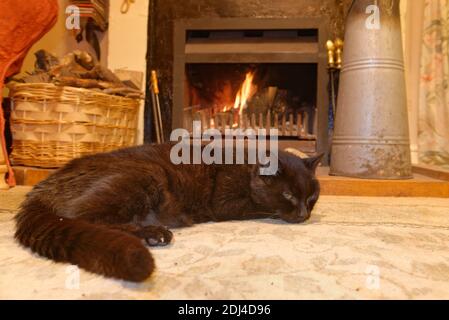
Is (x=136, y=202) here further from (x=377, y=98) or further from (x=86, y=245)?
(x=377, y=98)

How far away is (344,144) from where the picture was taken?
1749 millimetres

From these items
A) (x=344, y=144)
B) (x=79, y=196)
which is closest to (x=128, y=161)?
(x=79, y=196)

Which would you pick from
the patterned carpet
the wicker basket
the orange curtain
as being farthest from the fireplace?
the patterned carpet

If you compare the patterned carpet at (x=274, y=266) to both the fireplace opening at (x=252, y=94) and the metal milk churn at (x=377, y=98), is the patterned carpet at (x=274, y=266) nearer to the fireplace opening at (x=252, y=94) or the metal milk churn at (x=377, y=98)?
the metal milk churn at (x=377, y=98)

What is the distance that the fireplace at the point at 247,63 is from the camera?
7.52 feet

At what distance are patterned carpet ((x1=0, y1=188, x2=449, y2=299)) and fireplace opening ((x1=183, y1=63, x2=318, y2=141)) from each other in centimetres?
145

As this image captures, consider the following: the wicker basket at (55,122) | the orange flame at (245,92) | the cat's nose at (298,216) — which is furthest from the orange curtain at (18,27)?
the orange flame at (245,92)

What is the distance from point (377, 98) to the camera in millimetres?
1656

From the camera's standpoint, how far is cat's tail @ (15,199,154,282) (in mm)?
543

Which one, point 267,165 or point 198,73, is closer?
point 267,165

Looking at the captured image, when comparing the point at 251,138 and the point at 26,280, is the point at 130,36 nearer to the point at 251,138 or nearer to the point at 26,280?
the point at 251,138
